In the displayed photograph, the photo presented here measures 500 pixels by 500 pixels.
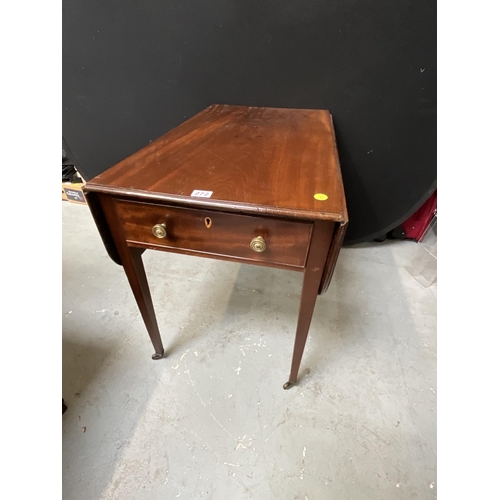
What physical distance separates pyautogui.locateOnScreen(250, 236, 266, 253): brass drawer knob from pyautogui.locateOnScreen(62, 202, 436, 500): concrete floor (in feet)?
2.07

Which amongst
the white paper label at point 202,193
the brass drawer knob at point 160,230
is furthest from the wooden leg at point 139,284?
the white paper label at point 202,193

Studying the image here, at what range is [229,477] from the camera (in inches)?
32.0

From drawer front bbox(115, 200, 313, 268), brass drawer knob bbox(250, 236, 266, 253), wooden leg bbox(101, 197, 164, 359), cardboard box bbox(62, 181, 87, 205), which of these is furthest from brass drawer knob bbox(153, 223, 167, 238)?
cardboard box bbox(62, 181, 87, 205)

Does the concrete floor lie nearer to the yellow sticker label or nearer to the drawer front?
the drawer front

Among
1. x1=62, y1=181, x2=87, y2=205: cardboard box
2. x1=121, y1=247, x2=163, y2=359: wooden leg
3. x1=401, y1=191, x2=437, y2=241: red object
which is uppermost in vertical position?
x1=121, y1=247, x2=163, y2=359: wooden leg

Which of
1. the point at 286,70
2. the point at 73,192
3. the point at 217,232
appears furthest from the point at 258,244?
the point at 73,192

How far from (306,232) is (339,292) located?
90cm

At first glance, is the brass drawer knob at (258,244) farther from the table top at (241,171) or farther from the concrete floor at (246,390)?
the concrete floor at (246,390)

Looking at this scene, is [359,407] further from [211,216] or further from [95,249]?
[95,249]

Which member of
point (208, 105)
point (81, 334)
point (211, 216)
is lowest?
point (81, 334)

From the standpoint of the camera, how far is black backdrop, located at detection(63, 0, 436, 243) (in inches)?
42.5

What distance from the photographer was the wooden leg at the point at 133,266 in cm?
68

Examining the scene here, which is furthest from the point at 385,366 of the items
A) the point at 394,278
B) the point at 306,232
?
the point at 306,232

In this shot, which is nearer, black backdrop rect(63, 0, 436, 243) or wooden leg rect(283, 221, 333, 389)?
wooden leg rect(283, 221, 333, 389)
